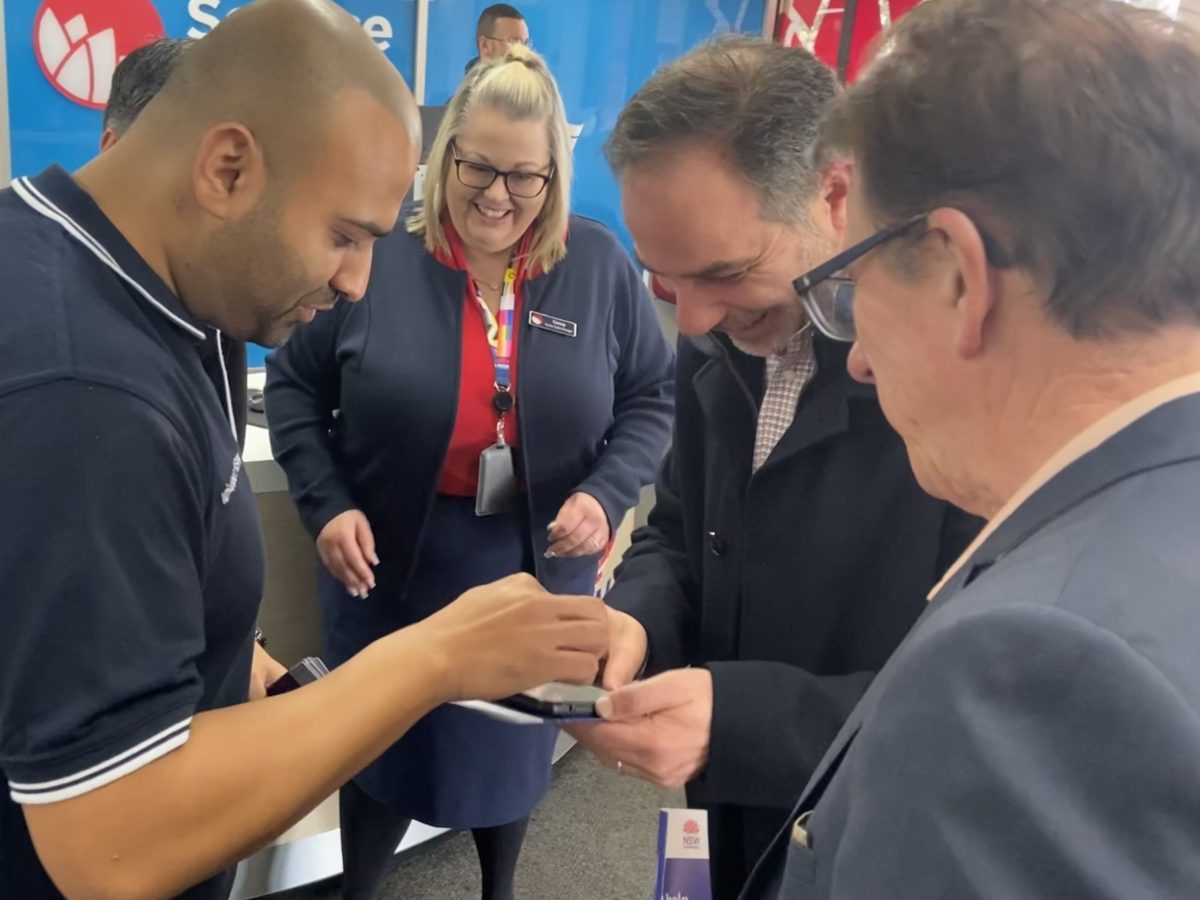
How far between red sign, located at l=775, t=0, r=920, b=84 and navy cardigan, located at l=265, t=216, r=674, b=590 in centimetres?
284

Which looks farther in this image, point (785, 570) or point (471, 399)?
point (471, 399)

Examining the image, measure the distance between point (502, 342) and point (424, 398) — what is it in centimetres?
20

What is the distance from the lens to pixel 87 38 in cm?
261

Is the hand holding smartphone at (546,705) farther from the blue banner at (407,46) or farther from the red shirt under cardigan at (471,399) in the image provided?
the blue banner at (407,46)

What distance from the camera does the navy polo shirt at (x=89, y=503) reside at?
0.77 meters

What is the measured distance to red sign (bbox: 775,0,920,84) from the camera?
4355 mm

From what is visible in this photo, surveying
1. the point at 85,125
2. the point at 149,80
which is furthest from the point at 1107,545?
the point at 85,125

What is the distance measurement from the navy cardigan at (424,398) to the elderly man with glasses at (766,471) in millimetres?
671

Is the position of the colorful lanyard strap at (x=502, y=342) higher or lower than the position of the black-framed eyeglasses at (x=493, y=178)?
lower

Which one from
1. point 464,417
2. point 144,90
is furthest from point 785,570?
point 144,90

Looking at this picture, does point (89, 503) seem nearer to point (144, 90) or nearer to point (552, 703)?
point (552, 703)

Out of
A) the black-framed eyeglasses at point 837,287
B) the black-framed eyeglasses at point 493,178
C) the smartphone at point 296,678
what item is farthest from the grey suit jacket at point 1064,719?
the black-framed eyeglasses at point 493,178

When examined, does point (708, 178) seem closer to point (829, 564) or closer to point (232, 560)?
point (829, 564)

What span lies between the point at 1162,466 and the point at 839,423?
0.58 meters
